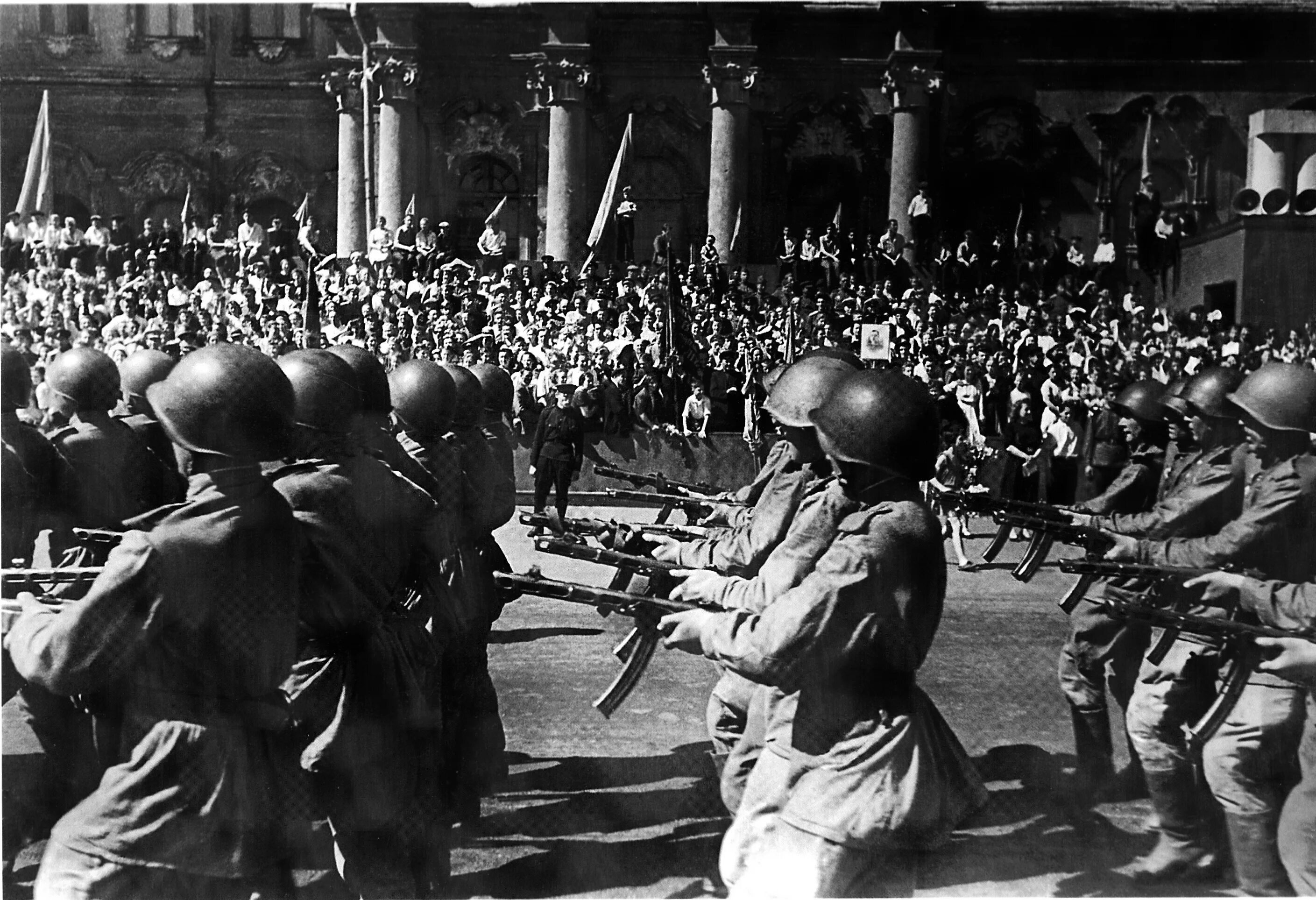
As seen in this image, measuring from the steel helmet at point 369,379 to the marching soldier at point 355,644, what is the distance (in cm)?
31

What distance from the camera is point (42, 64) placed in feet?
36.4

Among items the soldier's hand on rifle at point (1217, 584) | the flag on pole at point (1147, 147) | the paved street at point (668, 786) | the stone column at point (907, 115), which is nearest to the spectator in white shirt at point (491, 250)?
the stone column at point (907, 115)

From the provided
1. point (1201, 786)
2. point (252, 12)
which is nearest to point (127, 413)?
point (1201, 786)

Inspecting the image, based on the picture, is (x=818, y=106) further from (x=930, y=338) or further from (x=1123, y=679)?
(x=1123, y=679)

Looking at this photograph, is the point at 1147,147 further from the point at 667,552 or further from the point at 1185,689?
the point at 667,552

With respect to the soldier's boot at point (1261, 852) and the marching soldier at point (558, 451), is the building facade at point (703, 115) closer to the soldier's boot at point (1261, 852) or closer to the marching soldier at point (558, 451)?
the marching soldier at point (558, 451)

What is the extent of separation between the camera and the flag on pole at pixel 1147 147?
1216 inches

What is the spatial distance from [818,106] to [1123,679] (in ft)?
80.8

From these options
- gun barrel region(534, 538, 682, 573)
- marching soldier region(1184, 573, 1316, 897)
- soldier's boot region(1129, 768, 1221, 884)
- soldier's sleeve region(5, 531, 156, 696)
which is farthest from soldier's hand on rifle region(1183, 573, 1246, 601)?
soldier's sleeve region(5, 531, 156, 696)

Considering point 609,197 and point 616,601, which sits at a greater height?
point 609,197

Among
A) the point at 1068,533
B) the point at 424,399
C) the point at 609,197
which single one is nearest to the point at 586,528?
the point at 424,399

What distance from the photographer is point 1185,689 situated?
18.6 feet

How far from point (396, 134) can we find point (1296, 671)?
86.2 feet

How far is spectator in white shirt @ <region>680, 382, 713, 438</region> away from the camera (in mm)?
18531
